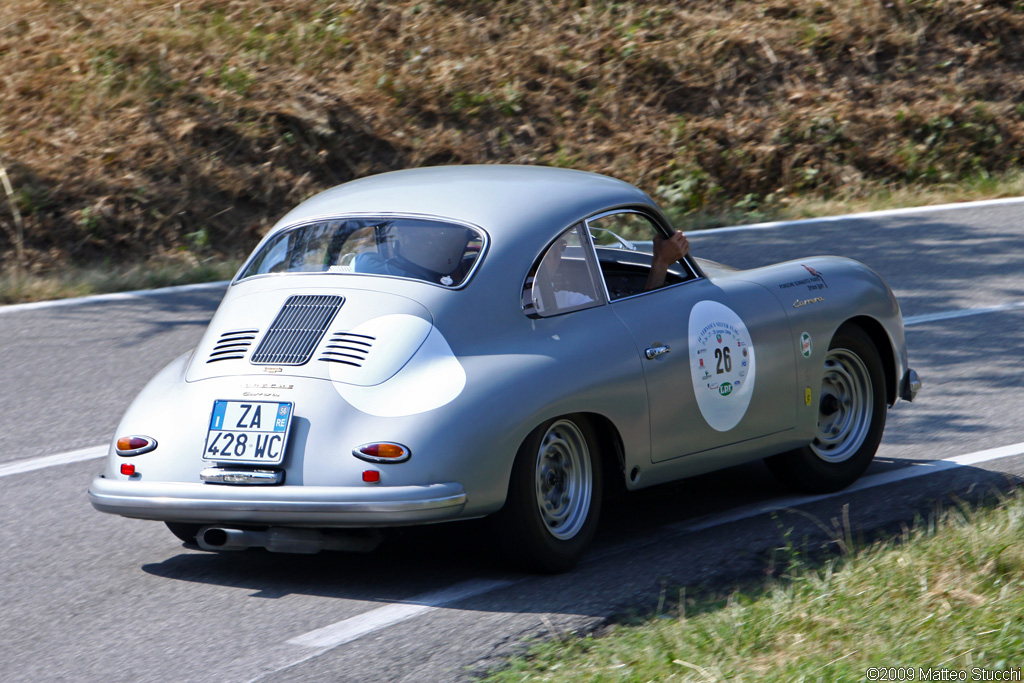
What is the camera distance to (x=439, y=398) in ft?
15.2

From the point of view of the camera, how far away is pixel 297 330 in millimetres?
→ 4961

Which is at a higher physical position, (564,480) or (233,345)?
(233,345)

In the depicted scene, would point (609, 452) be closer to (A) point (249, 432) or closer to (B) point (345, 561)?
(B) point (345, 561)

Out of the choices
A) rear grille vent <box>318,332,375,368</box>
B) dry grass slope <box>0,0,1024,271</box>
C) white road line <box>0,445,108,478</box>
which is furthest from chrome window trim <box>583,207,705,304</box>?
dry grass slope <box>0,0,1024,271</box>

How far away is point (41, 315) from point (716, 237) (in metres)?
6.29

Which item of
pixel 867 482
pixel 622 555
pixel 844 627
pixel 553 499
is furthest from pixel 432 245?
pixel 867 482

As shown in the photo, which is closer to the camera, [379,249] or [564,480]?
[564,480]

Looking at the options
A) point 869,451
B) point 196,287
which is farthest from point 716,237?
point 869,451

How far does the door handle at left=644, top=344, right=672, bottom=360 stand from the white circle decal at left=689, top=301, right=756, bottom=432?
0.52 feet

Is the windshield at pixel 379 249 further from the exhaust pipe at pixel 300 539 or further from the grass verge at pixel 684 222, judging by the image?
the grass verge at pixel 684 222

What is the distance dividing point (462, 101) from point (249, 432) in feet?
35.9

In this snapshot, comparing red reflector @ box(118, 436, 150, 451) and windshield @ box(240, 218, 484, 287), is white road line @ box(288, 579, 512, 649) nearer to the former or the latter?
red reflector @ box(118, 436, 150, 451)

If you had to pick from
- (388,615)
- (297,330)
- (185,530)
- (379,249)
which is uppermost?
(379,249)

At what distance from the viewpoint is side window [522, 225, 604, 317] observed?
17.0 ft
